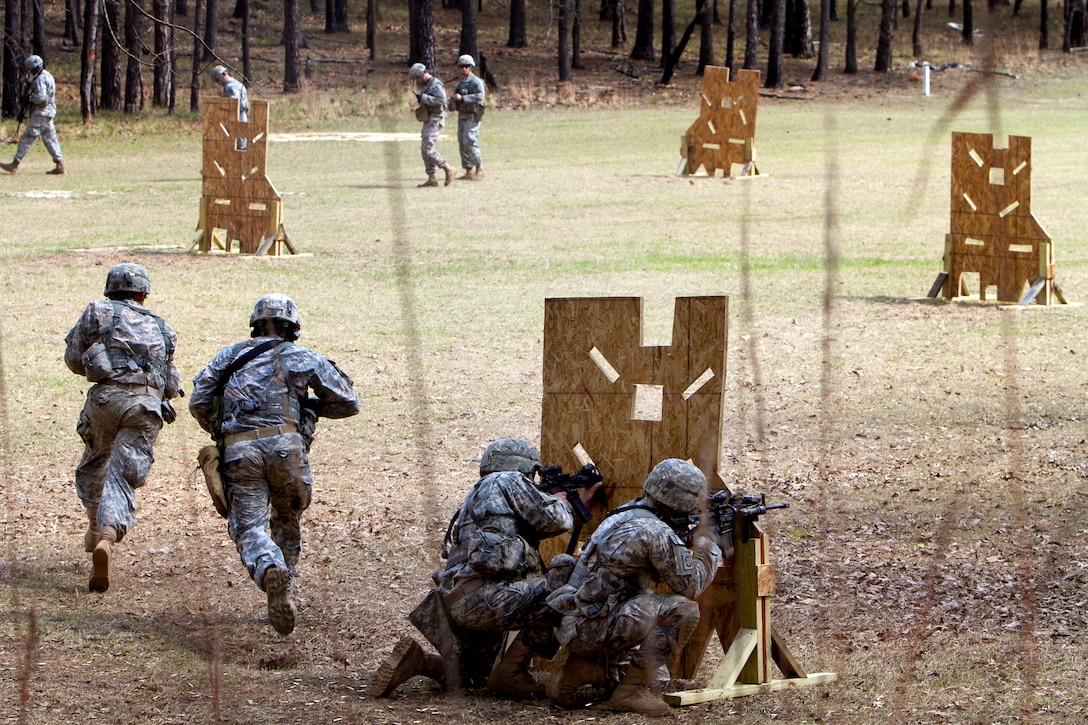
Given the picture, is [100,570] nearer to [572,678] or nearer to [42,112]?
[572,678]

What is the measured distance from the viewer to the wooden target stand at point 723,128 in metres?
27.2

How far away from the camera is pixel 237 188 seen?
63.7 feet

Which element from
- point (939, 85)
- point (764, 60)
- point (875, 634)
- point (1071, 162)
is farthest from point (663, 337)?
point (764, 60)

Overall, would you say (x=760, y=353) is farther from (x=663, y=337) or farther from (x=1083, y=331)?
(x=1083, y=331)

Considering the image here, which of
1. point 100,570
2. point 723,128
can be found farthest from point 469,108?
point 100,570

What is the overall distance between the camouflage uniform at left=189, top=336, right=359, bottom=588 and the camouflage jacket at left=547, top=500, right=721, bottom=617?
172 cm

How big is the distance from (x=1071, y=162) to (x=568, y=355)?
25.7m

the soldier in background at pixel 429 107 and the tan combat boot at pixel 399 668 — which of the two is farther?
the soldier in background at pixel 429 107

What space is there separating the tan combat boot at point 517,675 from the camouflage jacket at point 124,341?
121 inches

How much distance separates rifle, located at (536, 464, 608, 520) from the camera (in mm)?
6418

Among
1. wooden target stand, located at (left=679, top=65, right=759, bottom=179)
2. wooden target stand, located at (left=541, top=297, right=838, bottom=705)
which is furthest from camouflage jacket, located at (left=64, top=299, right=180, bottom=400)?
wooden target stand, located at (left=679, top=65, right=759, bottom=179)

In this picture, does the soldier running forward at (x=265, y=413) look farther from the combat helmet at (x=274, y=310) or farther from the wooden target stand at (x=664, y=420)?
the wooden target stand at (x=664, y=420)

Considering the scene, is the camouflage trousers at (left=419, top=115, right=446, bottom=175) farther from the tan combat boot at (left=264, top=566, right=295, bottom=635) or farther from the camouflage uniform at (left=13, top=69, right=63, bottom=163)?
the tan combat boot at (left=264, top=566, right=295, bottom=635)

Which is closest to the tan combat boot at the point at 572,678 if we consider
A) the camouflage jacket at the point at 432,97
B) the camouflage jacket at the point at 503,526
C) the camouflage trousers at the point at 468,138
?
the camouflage jacket at the point at 503,526
